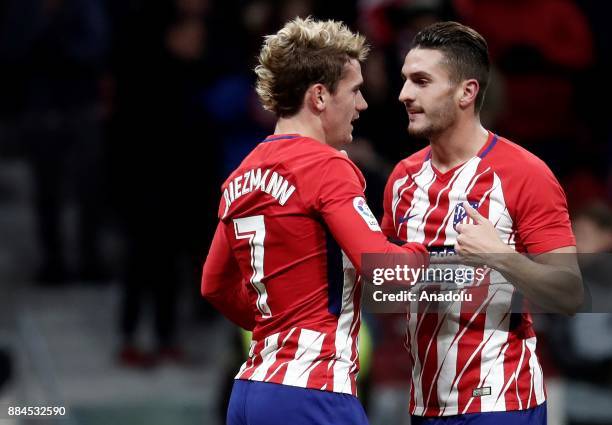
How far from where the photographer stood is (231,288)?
3756mm

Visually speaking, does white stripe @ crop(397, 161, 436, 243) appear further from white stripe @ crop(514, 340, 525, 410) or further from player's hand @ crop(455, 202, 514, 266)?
white stripe @ crop(514, 340, 525, 410)

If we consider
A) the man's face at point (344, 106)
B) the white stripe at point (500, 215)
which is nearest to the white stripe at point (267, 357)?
the man's face at point (344, 106)

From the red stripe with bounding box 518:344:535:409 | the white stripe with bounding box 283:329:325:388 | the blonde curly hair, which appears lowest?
the red stripe with bounding box 518:344:535:409

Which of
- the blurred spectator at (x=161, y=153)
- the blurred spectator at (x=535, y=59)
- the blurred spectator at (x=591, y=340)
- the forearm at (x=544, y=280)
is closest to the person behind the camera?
the forearm at (x=544, y=280)

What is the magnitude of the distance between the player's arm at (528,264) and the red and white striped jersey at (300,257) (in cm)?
16

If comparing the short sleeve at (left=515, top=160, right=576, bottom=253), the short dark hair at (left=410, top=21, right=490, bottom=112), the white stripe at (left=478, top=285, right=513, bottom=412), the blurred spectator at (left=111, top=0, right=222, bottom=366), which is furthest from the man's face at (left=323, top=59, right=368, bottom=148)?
the blurred spectator at (left=111, top=0, right=222, bottom=366)

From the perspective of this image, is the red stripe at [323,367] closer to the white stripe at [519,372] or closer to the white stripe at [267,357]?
the white stripe at [267,357]

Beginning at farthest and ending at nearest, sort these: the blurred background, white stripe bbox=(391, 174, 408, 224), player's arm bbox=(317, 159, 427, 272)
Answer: the blurred background
white stripe bbox=(391, 174, 408, 224)
player's arm bbox=(317, 159, 427, 272)

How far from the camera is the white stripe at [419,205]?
12.1 feet

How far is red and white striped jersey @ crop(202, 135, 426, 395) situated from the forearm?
0.83 feet

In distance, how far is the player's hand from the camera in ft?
11.0

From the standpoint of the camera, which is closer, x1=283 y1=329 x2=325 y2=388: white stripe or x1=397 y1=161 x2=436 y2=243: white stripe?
x1=283 y1=329 x2=325 y2=388: white stripe

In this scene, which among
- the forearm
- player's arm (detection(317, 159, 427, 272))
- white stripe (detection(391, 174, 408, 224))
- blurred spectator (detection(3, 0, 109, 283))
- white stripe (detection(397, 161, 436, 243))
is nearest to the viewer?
player's arm (detection(317, 159, 427, 272))

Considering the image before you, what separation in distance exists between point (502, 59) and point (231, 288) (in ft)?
12.5
